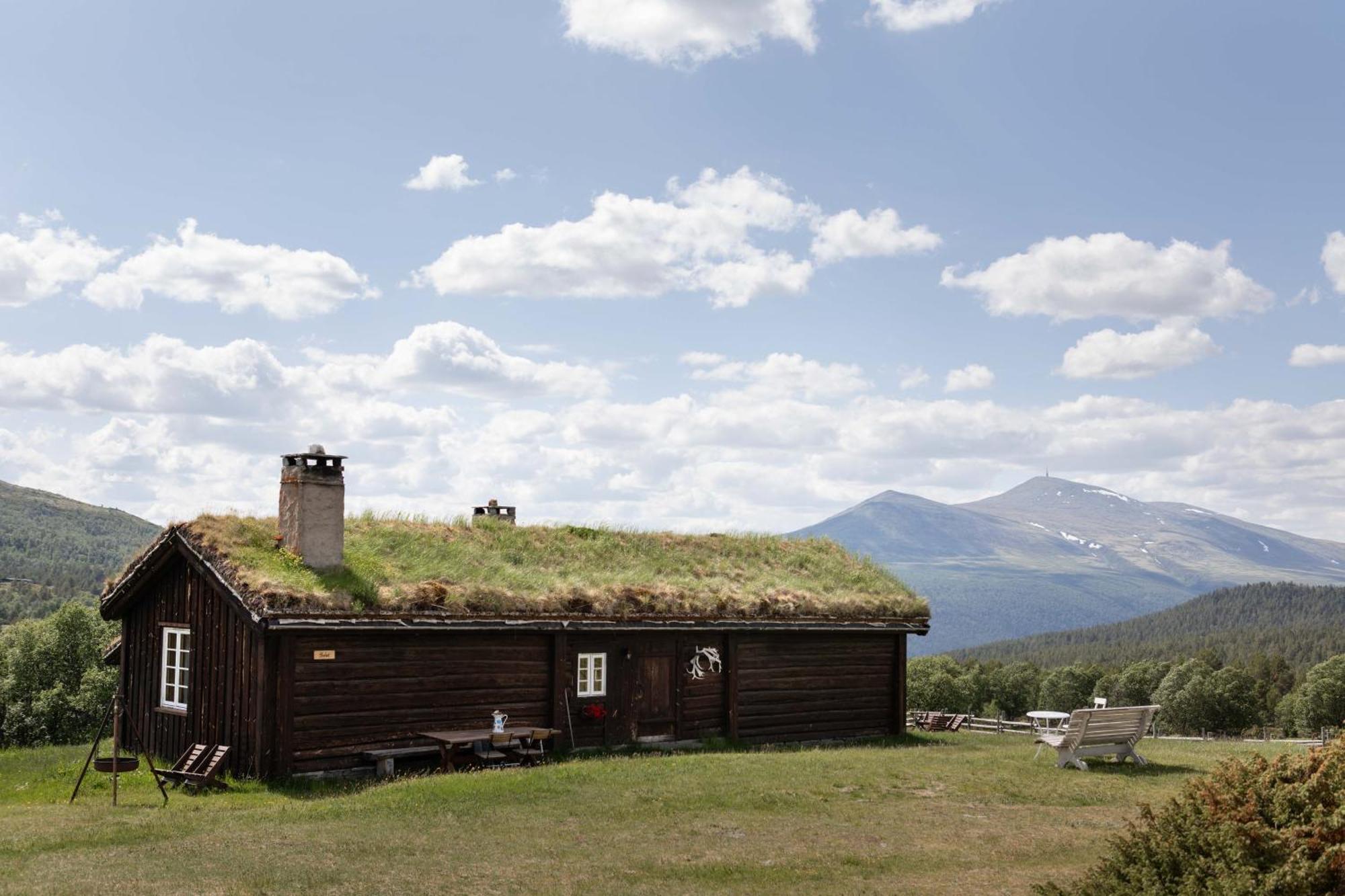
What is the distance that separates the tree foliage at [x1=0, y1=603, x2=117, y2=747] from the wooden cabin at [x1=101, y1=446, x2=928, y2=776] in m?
29.2

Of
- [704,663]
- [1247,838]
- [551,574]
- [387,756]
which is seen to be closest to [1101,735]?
[704,663]

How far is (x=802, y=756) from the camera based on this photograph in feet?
65.5

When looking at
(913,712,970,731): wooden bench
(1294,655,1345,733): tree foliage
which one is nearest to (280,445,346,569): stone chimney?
(913,712,970,731): wooden bench

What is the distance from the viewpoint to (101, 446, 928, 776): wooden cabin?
1820cm

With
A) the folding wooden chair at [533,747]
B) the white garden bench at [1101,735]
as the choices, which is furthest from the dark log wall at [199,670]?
the white garden bench at [1101,735]

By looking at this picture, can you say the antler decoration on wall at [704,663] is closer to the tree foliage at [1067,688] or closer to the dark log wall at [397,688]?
the dark log wall at [397,688]

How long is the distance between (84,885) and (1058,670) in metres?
108

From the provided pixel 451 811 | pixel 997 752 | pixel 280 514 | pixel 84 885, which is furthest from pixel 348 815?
pixel 997 752

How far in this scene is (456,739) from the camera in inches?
723

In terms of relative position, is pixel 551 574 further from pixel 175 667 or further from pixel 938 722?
pixel 938 722

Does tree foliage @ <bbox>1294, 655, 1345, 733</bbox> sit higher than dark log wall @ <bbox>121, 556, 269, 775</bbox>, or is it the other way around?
dark log wall @ <bbox>121, 556, 269, 775</bbox>

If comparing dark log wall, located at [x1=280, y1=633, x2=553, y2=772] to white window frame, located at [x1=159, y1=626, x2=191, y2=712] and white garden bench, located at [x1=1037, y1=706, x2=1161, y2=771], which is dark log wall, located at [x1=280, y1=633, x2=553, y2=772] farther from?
white garden bench, located at [x1=1037, y1=706, x2=1161, y2=771]

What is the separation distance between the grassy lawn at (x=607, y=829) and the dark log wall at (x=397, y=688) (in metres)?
1.14

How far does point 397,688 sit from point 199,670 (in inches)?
136
